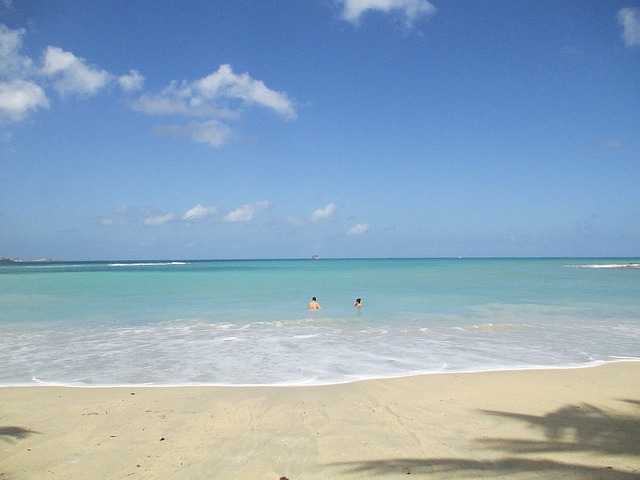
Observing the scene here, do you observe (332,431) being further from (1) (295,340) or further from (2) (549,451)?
(1) (295,340)

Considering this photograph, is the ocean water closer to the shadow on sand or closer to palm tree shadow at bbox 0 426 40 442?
palm tree shadow at bbox 0 426 40 442

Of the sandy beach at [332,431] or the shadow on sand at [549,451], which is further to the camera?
the sandy beach at [332,431]

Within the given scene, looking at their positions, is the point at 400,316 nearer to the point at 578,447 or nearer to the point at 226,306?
the point at 226,306

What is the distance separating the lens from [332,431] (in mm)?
5324

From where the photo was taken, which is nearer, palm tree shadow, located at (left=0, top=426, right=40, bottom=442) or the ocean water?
palm tree shadow, located at (left=0, top=426, right=40, bottom=442)

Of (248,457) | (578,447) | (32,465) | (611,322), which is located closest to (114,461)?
(32,465)

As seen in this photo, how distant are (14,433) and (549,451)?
655cm

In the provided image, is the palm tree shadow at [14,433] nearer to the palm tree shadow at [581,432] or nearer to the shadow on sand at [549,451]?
the shadow on sand at [549,451]

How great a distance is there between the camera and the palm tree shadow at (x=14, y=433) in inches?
205

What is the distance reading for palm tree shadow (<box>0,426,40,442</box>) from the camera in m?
5.21

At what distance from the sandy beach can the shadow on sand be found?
14 millimetres

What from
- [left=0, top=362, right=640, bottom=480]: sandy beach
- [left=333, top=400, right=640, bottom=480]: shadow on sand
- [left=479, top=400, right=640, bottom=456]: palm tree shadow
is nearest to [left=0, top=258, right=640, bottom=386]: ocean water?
[left=0, top=362, right=640, bottom=480]: sandy beach

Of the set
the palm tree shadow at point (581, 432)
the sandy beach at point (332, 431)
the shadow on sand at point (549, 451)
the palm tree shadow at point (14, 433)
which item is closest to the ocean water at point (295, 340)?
the sandy beach at point (332, 431)

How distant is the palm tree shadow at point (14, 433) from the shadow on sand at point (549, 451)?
4.09 m
